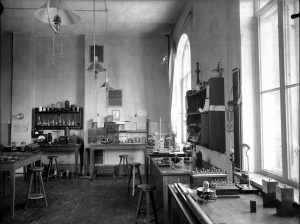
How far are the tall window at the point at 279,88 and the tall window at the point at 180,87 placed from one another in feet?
13.9

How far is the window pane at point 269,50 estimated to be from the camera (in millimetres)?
3084

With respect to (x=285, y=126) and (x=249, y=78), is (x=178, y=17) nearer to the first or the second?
(x=249, y=78)

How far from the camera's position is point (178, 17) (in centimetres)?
762

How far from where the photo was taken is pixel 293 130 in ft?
8.64

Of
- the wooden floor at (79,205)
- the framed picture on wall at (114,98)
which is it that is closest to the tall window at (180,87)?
the framed picture on wall at (114,98)

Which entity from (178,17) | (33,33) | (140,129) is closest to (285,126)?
(178,17)

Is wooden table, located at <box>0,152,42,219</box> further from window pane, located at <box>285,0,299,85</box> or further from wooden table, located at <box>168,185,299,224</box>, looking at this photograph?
window pane, located at <box>285,0,299,85</box>

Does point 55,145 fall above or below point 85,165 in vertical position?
above

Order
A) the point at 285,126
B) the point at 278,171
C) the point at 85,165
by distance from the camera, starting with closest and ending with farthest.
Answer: the point at 285,126
the point at 278,171
the point at 85,165

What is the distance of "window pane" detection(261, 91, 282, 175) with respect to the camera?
9.86ft

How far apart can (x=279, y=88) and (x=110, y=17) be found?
5739 millimetres

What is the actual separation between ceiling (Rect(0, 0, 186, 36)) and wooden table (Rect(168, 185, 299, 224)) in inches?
218

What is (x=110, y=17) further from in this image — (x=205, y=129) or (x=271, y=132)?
(x=271, y=132)

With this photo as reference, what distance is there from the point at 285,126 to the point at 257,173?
2.73ft
